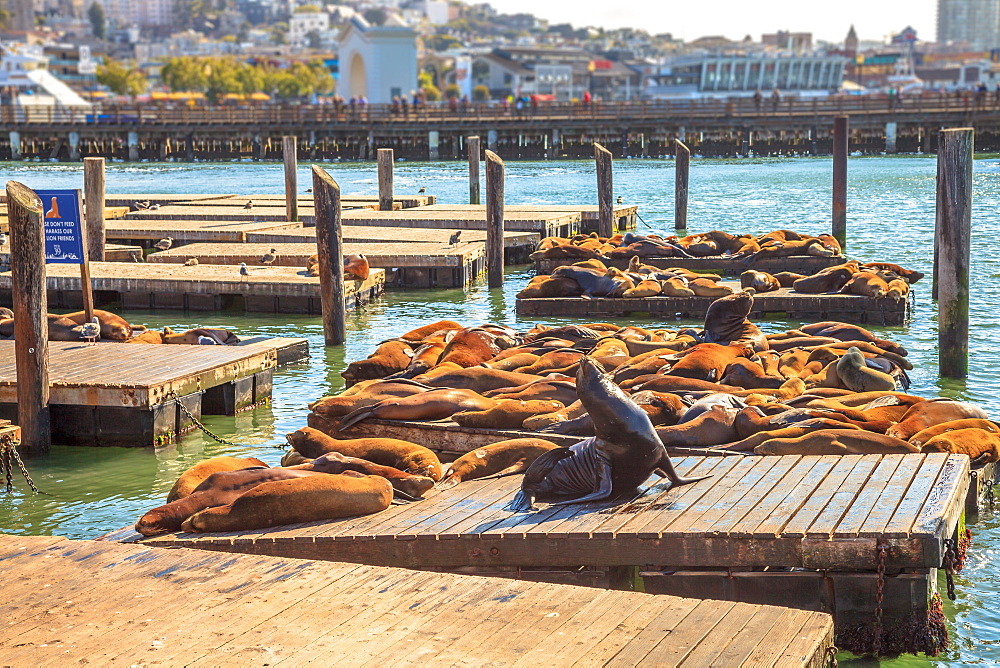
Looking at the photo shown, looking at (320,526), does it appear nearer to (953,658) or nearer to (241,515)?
(241,515)

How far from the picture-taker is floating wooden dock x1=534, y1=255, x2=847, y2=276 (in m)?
18.1

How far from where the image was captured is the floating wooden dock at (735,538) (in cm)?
543

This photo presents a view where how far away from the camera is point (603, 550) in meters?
5.63

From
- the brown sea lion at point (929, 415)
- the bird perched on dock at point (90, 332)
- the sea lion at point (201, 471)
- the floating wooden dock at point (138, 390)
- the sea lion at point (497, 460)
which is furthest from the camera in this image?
the bird perched on dock at point (90, 332)

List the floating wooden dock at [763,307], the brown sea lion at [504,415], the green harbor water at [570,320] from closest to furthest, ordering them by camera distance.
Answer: the green harbor water at [570,320] < the brown sea lion at [504,415] < the floating wooden dock at [763,307]

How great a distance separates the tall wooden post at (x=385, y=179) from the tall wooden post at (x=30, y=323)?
17423 mm

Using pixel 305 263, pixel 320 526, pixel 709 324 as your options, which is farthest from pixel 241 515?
pixel 305 263

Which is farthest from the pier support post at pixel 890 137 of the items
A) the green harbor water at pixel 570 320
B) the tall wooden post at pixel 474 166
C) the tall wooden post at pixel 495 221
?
the tall wooden post at pixel 495 221

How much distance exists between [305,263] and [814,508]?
44.8 ft

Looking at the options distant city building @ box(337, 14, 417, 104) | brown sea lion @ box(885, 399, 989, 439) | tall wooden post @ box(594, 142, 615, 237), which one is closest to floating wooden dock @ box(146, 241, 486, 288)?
tall wooden post @ box(594, 142, 615, 237)

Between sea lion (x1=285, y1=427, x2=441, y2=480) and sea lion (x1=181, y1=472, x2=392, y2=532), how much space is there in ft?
2.30

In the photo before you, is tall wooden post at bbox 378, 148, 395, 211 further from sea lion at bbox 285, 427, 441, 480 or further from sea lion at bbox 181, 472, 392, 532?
sea lion at bbox 181, 472, 392, 532

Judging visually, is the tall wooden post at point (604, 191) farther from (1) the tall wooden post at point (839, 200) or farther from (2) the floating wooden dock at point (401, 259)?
(2) the floating wooden dock at point (401, 259)

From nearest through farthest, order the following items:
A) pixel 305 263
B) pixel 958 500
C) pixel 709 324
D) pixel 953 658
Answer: pixel 953 658 → pixel 958 500 → pixel 709 324 → pixel 305 263
